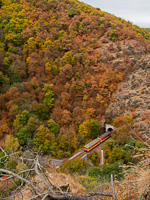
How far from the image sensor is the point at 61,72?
2205 centimetres

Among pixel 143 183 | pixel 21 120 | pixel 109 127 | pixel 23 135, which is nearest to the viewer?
pixel 143 183

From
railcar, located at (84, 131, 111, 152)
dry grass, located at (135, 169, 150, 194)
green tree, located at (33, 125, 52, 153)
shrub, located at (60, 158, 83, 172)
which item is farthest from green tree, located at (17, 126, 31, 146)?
dry grass, located at (135, 169, 150, 194)

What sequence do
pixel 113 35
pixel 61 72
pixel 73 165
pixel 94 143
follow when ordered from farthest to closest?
pixel 113 35 → pixel 61 72 → pixel 94 143 → pixel 73 165

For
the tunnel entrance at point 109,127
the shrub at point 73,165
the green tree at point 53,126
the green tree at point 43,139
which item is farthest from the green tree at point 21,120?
the tunnel entrance at point 109,127

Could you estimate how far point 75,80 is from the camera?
21.9m

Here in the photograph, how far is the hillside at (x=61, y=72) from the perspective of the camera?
57.9 ft

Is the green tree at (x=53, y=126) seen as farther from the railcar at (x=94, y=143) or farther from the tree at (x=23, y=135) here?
the railcar at (x=94, y=143)

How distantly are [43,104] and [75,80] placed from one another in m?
5.77

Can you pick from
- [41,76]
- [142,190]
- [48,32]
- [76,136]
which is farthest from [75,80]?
[142,190]

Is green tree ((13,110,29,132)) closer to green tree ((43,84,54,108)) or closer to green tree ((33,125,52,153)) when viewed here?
green tree ((33,125,52,153))

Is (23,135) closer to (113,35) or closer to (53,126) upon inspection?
(53,126)

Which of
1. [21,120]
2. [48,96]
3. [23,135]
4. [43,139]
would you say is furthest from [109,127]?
[21,120]

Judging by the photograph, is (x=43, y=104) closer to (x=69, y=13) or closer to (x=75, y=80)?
(x=75, y=80)

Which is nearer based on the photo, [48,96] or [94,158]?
[94,158]
